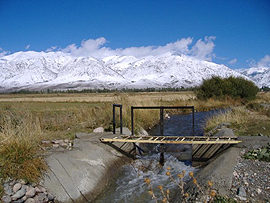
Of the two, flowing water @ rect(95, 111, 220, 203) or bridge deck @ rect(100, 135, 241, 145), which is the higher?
bridge deck @ rect(100, 135, 241, 145)

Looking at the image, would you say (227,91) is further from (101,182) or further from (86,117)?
(101,182)

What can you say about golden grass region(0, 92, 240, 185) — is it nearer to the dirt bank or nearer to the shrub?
the dirt bank

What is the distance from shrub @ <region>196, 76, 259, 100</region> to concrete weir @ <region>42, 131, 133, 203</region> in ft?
87.2

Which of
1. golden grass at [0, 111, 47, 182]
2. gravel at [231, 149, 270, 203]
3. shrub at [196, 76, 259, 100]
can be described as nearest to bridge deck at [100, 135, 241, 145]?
gravel at [231, 149, 270, 203]

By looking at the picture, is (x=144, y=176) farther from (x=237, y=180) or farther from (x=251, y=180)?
(x=251, y=180)

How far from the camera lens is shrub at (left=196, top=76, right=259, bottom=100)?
34906 mm

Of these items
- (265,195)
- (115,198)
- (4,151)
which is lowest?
(115,198)

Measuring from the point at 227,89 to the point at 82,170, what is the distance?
29.7 m

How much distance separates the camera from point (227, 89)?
34.7m

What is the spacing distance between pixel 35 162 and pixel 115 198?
2482 mm

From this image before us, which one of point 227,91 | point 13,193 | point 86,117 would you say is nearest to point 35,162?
point 13,193

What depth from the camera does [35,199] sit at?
21.9 feet

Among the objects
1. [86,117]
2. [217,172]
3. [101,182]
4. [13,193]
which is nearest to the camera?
[13,193]

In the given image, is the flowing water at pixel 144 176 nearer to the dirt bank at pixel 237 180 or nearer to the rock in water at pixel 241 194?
the dirt bank at pixel 237 180
